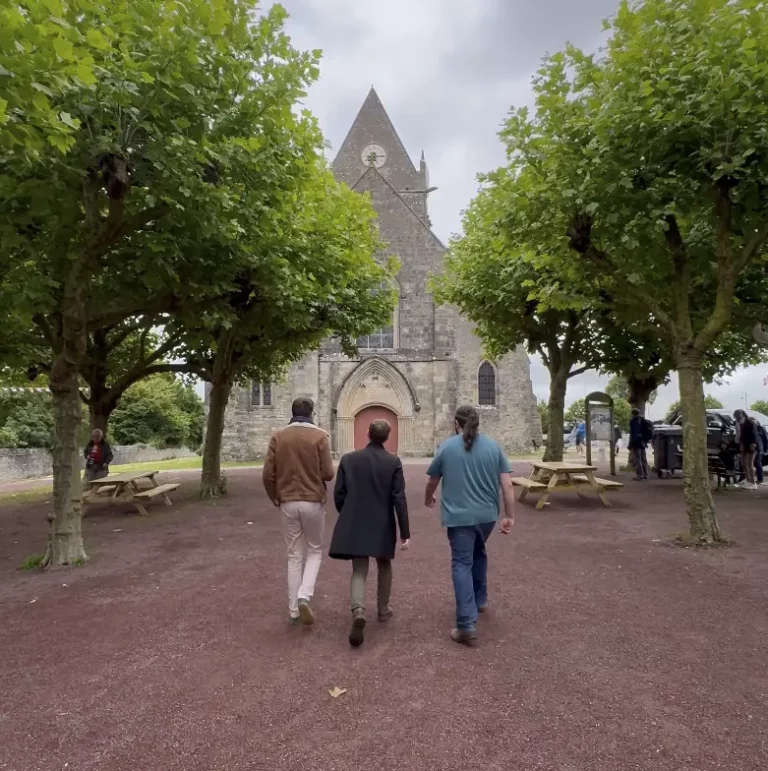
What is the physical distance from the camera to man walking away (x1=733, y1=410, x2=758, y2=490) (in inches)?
556

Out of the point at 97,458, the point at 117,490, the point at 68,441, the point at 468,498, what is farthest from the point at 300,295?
the point at 468,498

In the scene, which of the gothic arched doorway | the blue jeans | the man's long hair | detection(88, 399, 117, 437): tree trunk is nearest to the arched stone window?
the gothic arched doorway

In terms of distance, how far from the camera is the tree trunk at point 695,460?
8.11 m

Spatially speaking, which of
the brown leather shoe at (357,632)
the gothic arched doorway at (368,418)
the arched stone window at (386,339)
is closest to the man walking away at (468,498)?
the brown leather shoe at (357,632)

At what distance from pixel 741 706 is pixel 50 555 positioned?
7524mm

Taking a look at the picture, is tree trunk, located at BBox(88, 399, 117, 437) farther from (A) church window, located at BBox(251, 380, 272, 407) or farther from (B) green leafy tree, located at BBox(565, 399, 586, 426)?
(B) green leafy tree, located at BBox(565, 399, 586, 426)

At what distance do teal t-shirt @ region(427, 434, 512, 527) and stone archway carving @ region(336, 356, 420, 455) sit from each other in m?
25.0

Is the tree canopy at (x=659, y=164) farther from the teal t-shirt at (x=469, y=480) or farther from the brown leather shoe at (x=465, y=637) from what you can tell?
the brown leather shoe at (x=465, y=637)

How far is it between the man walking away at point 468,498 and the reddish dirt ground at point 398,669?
317 mm

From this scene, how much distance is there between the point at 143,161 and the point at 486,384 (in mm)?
26725

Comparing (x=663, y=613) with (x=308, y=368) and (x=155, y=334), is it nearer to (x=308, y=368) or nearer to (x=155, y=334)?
(x=155, y=334)

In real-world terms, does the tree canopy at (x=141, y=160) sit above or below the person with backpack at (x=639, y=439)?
above

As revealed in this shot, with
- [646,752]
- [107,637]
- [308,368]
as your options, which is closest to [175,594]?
[107,637]

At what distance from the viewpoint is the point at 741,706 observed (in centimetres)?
368
